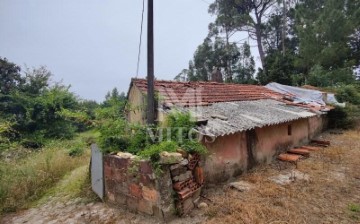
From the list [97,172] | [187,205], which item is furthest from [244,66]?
[187,205]

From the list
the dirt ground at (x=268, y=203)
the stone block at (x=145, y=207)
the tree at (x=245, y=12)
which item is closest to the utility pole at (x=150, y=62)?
the stone block at (x=145, y=207)

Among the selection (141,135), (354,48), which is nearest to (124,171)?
(141,135)

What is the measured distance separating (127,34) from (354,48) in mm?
16602

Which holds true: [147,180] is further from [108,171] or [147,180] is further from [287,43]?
[287,43]

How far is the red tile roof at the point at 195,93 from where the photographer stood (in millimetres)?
7894

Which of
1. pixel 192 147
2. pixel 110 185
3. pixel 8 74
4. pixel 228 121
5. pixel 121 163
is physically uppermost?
pixel 8 74

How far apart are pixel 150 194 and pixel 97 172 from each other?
6.61ft

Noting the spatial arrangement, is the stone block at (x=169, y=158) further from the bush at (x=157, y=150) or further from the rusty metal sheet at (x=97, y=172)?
the rusty metal sheet at (x=97, y=172)

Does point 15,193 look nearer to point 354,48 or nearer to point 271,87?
point 271,87

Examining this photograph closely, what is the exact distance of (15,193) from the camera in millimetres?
6629

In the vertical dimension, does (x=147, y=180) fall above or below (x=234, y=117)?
below

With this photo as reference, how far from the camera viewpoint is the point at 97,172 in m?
6.15

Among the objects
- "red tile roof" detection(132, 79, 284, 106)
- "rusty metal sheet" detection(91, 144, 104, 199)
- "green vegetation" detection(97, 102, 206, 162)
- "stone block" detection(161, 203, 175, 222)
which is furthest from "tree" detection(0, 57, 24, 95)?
"stone block" detection(161, 203, 175, 222)

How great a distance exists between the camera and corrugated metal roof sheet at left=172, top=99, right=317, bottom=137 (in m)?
5.91
